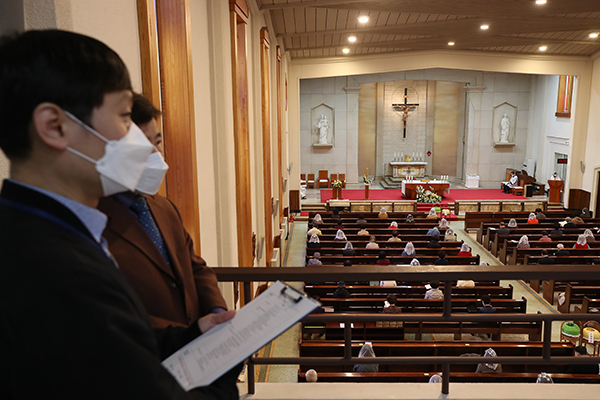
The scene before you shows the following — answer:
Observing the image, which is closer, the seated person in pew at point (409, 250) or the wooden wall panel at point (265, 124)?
the wooden wall panel at point (265, 124)

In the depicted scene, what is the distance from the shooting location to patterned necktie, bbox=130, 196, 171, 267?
1.49 m

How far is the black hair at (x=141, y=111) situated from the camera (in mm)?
1516

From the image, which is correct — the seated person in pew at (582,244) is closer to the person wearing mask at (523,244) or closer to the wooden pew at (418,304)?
the person wearing mask at (523,244)

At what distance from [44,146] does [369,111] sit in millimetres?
22336

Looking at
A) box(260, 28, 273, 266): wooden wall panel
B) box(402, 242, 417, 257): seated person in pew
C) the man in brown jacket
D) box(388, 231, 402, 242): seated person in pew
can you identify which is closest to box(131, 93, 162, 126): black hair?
the man in brown jacket

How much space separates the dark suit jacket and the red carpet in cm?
1763

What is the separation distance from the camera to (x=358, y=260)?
9.40 m

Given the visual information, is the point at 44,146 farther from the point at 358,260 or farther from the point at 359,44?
the point at 359,44

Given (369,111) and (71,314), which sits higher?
(369,111)

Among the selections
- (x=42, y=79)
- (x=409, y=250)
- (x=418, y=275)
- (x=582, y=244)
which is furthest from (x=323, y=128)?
(x=42, y=79)

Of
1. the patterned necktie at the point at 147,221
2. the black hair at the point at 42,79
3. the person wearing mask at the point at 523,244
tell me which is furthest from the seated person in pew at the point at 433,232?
the black hair at the point at 42,79

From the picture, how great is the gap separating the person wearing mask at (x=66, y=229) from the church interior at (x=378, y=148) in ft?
2.56

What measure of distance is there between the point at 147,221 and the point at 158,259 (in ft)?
0.51

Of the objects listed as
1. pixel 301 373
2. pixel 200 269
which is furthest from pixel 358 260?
pixel 200 269
